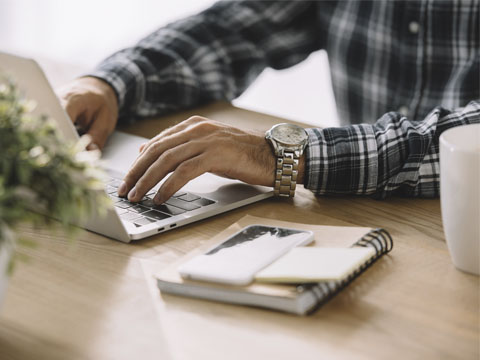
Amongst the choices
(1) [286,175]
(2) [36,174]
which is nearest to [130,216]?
(1) [286,175]

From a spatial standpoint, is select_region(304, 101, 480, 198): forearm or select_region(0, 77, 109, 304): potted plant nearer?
select_region(0, 77, 109, 304): potted plant

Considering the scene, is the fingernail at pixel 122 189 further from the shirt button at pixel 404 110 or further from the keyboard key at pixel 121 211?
the shirt button at pixel 404 110

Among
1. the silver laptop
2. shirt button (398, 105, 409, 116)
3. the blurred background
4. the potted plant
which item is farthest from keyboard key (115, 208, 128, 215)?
the blurred background

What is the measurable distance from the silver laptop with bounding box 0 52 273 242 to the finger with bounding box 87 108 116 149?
0.14 m

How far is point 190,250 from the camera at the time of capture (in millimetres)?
716

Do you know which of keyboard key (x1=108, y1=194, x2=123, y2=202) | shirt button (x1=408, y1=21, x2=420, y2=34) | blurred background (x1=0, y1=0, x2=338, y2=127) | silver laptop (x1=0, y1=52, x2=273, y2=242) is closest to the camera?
silver laptop (x1=0, y1=52, x2=273, y2=242)

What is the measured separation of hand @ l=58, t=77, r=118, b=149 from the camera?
109 cm

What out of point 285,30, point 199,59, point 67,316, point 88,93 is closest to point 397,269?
point 67,316

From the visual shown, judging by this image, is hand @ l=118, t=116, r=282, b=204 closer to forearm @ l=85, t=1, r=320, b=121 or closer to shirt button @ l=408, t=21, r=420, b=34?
forearm @ l=85, t=1, r=320, b=121

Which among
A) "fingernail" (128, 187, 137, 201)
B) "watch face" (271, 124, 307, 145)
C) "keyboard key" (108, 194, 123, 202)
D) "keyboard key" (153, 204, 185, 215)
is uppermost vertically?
"watch face" (271, 124, 307, 145)

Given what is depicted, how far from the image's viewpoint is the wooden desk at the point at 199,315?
1.73 feet

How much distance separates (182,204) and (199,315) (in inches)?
10.6

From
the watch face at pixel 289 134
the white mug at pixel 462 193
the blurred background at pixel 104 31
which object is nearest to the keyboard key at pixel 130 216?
the watch face at pixel 289 134

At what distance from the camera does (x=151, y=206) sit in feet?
2.69
